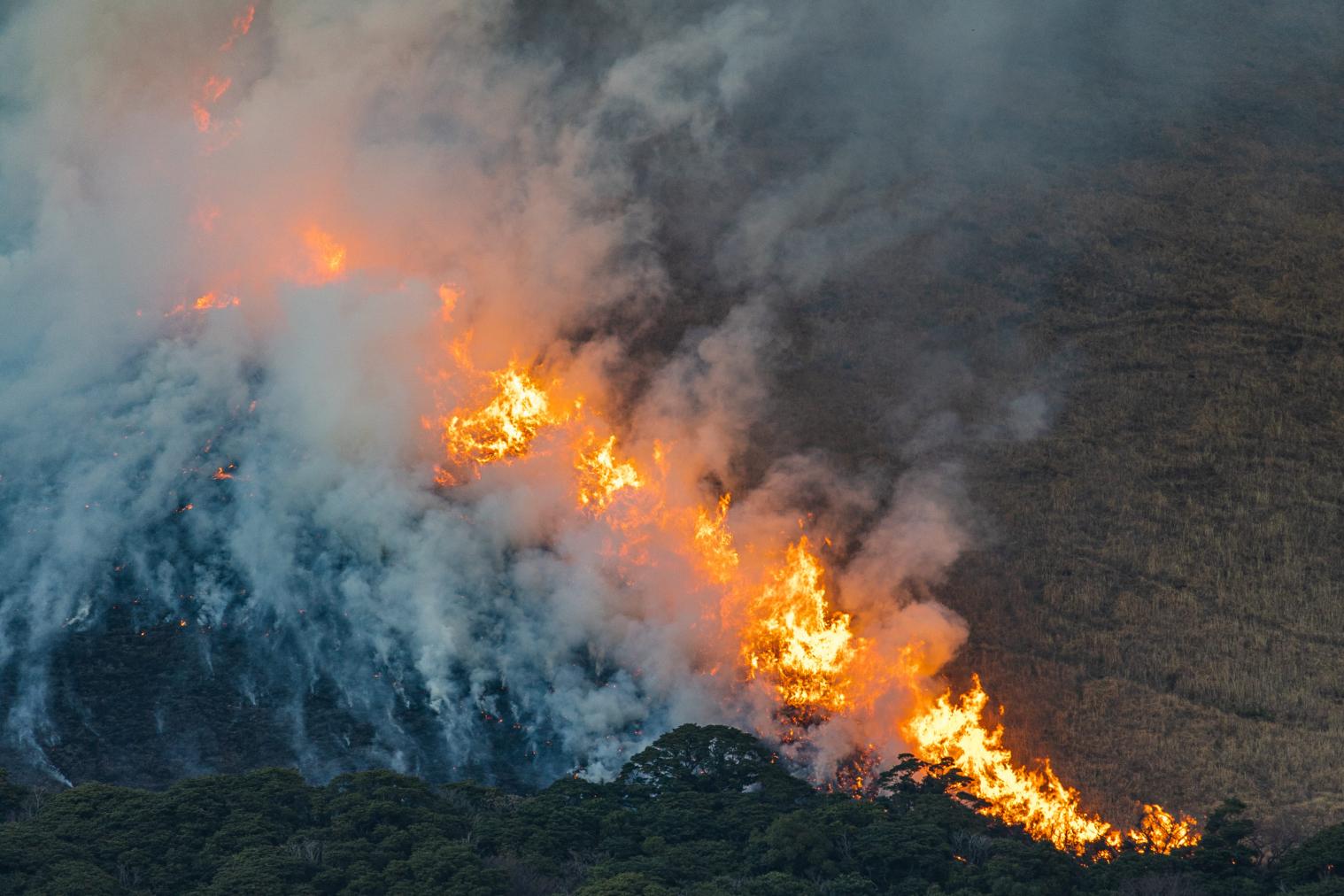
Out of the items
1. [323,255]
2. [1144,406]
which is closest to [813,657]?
[1144,406]

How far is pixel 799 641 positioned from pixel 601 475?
9178mm

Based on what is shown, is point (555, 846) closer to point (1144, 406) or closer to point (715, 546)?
point (715, 546)

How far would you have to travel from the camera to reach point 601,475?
61.4m

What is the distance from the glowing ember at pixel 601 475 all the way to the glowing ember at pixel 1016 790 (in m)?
12.7

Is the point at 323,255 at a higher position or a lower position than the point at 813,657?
higher

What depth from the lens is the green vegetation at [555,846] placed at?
42.2 m

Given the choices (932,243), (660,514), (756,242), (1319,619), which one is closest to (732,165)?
(756,242)

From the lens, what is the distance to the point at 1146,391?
213 ft

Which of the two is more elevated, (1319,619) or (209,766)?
(1319,619)

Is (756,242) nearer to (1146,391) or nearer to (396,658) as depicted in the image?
(1146,391)

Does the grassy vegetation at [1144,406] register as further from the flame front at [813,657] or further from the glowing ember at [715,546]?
the glowing ember at [715,546]

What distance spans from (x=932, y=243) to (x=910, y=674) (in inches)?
762

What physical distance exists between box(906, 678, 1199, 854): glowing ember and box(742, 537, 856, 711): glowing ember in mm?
2900

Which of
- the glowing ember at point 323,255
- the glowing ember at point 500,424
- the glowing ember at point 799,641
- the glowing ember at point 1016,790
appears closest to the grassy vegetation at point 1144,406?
the glowing ember at point 1016,790
